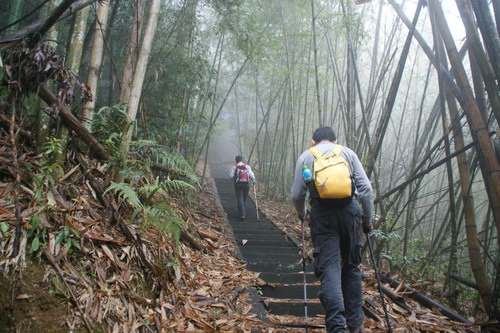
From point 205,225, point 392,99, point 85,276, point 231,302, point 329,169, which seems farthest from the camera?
point 205,225

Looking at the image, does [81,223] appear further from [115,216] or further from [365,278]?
[365,278]

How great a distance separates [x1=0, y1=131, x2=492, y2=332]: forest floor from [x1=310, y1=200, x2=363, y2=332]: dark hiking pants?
490 millimetres

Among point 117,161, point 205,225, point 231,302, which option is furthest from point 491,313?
point 205,225

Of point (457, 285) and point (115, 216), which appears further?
point (457, 285)

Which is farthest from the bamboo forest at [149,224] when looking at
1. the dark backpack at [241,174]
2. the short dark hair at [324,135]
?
the dark backpack at [241,174]

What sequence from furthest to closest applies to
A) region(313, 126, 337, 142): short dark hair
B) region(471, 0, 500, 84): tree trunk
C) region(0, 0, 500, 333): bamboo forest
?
1. region(313, 126, 337, 142): short dark hair
2. region(471, 0, 500, 84): tree trunk
3. region(0, 0, 500, 333): bamboo forest

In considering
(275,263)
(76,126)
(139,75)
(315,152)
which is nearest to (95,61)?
(139,75)

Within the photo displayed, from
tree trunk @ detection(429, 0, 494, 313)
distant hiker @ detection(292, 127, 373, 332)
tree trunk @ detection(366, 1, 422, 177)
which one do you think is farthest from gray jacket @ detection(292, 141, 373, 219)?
tree trunk @ detection(366, 1, 422, 177)

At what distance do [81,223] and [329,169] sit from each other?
5.56 feet

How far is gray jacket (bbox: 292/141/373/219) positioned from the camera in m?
2.11

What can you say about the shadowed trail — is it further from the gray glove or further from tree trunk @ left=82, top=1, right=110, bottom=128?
tree trunk @ left=82, top=1, right=110, bottom=128

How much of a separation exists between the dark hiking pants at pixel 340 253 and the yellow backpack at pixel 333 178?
138 millimetres

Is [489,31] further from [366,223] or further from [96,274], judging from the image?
[96,274]

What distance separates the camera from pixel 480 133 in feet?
7.36
